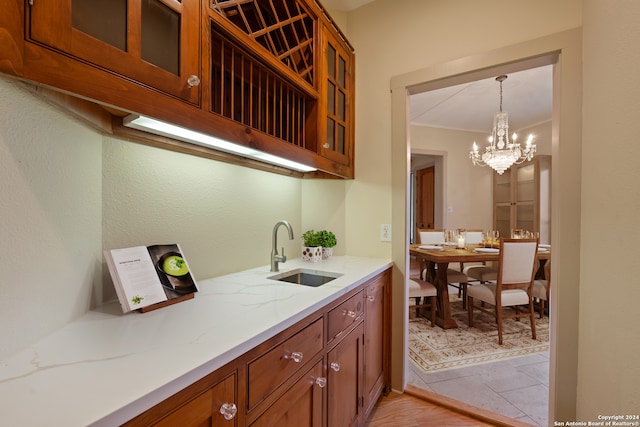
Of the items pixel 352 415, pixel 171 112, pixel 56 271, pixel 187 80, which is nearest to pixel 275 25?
pixel 187 80

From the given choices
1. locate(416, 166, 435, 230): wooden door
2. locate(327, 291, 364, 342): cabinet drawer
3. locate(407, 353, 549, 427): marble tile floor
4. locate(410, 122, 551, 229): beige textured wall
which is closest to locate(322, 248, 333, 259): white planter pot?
locate(327, 291, 364, 342): cabinet drawer

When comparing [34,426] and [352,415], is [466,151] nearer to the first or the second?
[352,415]

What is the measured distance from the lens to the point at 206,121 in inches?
34.4

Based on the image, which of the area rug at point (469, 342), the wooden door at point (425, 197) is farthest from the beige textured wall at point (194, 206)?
the wooden door at point (425, 197)

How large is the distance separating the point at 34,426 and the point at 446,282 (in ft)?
9.98

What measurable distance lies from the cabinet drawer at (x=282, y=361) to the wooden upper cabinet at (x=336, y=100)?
971 millimetres

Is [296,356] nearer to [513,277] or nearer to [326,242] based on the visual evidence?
[326,242]

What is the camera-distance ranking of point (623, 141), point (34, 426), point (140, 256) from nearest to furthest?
point (34, 426), point (623, 141), point (140, 256)

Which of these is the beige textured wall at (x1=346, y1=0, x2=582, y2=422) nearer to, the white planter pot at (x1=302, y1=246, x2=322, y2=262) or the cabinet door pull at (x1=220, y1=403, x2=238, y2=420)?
the white planter pot at (x1=302, y1=246, x2=322, y2=262)

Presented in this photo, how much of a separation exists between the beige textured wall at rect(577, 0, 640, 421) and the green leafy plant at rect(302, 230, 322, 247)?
1.37 meters

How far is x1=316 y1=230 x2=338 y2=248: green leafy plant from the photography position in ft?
6.14

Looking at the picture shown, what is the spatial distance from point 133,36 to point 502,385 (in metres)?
2.72

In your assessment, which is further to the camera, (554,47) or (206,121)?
(554,47)

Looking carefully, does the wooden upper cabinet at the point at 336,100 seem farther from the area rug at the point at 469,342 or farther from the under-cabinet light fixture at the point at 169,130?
the area rug at the point at 469,342
